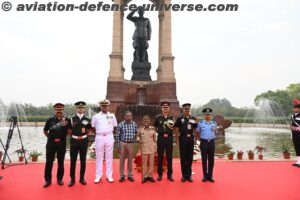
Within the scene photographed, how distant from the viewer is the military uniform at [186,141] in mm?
6062

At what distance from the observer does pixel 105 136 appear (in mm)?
6070

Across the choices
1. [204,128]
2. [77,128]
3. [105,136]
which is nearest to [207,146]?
[204,128]

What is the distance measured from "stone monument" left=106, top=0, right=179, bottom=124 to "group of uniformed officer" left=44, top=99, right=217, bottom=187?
36.6ft

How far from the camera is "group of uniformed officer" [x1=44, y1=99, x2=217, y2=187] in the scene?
18.7 ft

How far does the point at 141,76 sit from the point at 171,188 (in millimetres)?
15149

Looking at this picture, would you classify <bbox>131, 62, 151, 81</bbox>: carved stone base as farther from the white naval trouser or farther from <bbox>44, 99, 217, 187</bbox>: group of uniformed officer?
the white naval trouser

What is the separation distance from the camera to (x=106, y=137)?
19.9 feet

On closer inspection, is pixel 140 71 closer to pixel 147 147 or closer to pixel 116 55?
pixel 116 55

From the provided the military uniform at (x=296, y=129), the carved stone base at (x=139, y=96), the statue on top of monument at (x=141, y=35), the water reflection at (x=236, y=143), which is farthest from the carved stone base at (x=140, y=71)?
the military uniform at (x=296, y=129)

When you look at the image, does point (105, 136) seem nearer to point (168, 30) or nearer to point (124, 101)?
point (124, 101)

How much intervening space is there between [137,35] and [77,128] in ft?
49.7

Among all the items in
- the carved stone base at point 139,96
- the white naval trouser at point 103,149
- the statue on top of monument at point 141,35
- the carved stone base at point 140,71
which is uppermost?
the statue on top of monument at point 141,35

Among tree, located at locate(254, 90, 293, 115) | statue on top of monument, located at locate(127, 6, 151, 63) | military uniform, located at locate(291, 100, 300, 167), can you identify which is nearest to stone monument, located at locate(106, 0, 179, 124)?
statue on top of monument, located at locate(127, 6, 151, 63)

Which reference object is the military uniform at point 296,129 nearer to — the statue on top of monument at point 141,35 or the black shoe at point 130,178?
the black shoe at point 130,178
